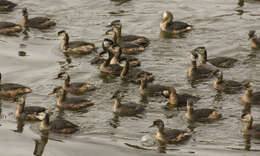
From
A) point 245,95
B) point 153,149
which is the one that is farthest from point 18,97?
point 245,95

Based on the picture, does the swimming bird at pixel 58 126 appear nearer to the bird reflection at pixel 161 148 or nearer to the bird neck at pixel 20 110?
the bird neck at pixel 20 110

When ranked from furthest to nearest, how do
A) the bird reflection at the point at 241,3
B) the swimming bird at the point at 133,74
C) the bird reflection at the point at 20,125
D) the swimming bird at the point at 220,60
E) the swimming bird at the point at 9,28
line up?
the bird reflection at the point at 241,3, the swimming bird at the point at 9,28, the swimming bird at the point at 220,60, the swimming bird at the point at 133,74, the bird reflection at the point at 20,125

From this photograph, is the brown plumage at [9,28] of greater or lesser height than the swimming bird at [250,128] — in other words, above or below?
above

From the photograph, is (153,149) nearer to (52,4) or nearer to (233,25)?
(233,25)

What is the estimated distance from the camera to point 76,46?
2072 centimetres

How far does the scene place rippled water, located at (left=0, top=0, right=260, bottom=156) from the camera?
49.0 ft

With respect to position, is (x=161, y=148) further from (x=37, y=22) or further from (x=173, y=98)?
(x=37, y=22)

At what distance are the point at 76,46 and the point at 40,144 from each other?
6.10 meters

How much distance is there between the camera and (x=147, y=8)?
2534 centimetres

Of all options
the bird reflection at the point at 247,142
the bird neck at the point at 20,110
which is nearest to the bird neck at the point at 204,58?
the bird reflection at the point at 247,142

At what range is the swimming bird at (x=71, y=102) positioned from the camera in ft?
54.7

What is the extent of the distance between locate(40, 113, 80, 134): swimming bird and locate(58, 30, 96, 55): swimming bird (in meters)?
5.56

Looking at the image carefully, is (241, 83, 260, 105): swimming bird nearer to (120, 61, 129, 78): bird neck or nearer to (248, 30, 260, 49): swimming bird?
(120, 61, 129, 78): bird neck

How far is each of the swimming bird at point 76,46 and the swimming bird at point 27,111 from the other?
4.87 m
